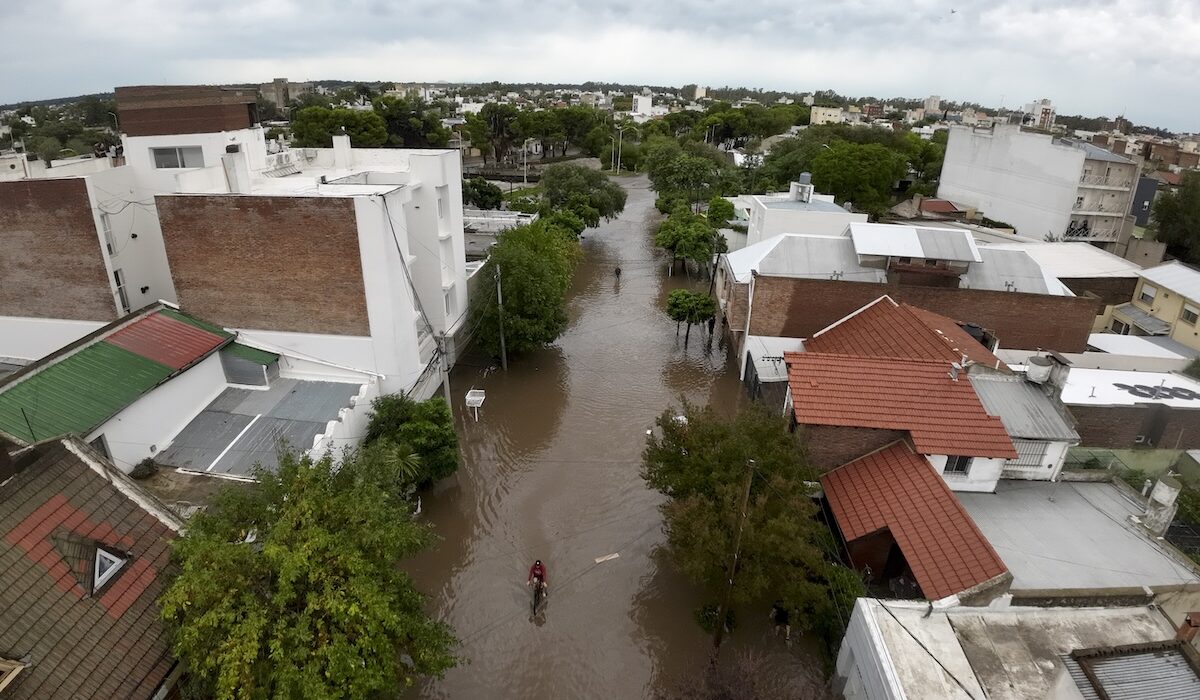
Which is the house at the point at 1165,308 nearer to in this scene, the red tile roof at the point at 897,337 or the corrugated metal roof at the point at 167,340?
the red tile roof at the point at 897,337

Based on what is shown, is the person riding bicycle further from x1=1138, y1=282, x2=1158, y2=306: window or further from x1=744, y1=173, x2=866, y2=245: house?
x1=1138, y1=282, x2=1158, y2=306: window

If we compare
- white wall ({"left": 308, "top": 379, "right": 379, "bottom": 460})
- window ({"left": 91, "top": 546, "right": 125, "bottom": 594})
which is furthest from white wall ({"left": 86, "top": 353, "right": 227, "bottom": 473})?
window ({"left": 91, "top": 546, "right": 125, "bottom": 594})

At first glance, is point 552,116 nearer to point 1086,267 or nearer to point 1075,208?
point 1075,208

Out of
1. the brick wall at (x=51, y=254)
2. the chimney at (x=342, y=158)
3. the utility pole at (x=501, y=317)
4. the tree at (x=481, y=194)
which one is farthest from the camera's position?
the tree at (x=481, y=194)

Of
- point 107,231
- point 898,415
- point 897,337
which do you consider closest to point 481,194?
point 107,231

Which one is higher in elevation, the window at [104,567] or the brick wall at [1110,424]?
the window at [104,567]

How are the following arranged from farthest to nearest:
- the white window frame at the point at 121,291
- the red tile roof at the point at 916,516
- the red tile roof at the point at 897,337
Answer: the white window frame at the point at 121,291 → the red tile roof at the point at 897,337 → the red tile roof at the point at 916,516

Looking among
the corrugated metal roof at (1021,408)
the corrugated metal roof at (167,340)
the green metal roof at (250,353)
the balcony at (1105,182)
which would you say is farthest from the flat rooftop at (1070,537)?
the balcony at (1105,182)
